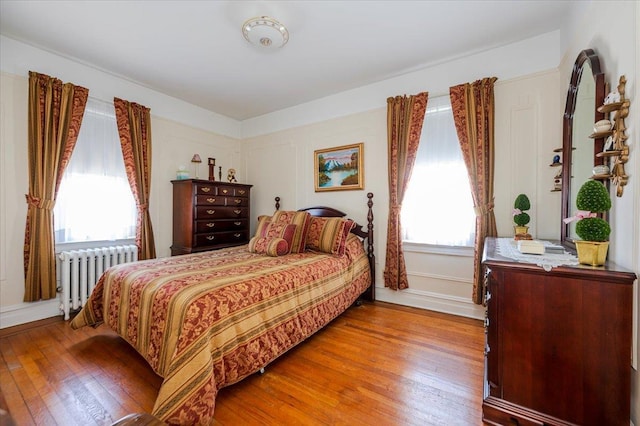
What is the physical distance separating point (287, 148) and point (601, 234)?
368 cm

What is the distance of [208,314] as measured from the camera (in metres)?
1.52

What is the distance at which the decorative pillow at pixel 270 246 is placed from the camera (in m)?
2.76

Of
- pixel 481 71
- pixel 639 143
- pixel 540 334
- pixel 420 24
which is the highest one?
pixel 420 24

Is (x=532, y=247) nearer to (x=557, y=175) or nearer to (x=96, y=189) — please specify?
(x=557, y=175)

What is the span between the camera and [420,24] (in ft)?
7.69

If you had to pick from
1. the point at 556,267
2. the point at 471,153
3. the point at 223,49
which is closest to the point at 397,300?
the point at 471,153

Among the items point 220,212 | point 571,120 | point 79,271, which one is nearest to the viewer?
point 571,120

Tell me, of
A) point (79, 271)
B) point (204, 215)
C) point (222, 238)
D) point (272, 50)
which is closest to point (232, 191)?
point (204, 215)

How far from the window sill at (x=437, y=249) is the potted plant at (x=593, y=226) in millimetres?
1583

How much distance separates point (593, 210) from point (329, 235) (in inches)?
84.0

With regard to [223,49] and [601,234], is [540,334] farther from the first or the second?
[223,49]

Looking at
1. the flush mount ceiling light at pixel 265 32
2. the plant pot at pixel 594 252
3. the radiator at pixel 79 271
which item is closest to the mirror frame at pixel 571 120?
the plant pot at pixel 594 252

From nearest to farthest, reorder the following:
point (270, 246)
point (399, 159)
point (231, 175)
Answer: point (270, 246) → point (399, 159) → point (231, 175)

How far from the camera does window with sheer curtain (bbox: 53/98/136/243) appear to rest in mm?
2883
